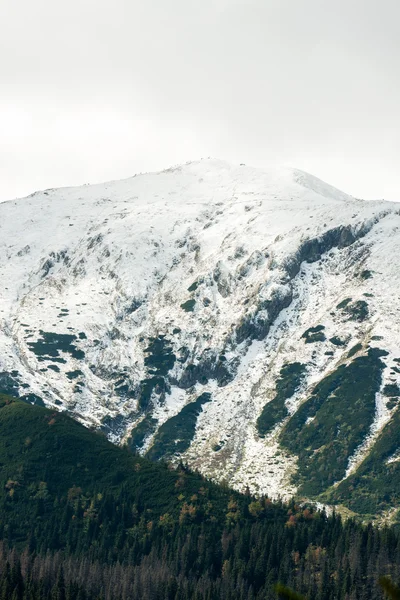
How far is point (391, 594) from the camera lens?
22984 mm

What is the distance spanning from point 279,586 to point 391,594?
3168mm

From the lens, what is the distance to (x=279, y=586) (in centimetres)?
2386
